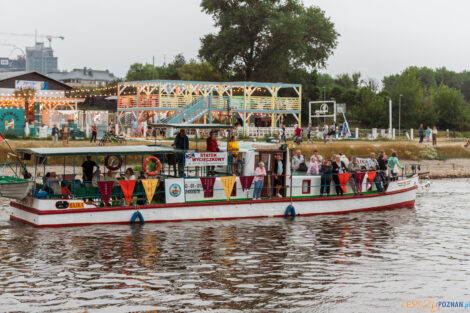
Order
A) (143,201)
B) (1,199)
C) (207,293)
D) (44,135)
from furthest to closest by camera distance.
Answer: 1. (44,135)
2. (1,199)
3. (143,201)
4. (207,293)

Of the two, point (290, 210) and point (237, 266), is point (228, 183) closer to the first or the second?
point (290, 210)

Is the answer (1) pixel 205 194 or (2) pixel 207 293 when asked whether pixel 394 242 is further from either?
(2) pixel 207 293

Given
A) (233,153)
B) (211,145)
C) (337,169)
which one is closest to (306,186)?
(337,169)

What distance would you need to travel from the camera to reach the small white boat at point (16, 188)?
24062mm

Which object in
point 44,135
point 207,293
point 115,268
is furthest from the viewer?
point 44,135

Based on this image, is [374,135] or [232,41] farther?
[232,41]

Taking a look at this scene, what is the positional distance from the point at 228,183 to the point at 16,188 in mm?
8083

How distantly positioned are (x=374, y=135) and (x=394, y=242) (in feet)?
150

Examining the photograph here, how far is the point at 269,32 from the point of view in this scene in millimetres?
82000

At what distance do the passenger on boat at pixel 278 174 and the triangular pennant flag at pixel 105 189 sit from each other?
6876 mm

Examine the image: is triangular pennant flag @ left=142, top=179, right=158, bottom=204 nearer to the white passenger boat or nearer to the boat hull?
the white passenger boat

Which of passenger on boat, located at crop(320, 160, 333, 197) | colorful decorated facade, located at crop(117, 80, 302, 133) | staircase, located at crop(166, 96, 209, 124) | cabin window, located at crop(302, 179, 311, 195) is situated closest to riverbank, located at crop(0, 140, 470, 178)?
staircase, located at crop(166, 96, 209, 124)

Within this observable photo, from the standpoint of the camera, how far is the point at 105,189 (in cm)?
2466

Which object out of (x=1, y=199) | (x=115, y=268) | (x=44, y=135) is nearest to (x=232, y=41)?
(x=44, y=135)
